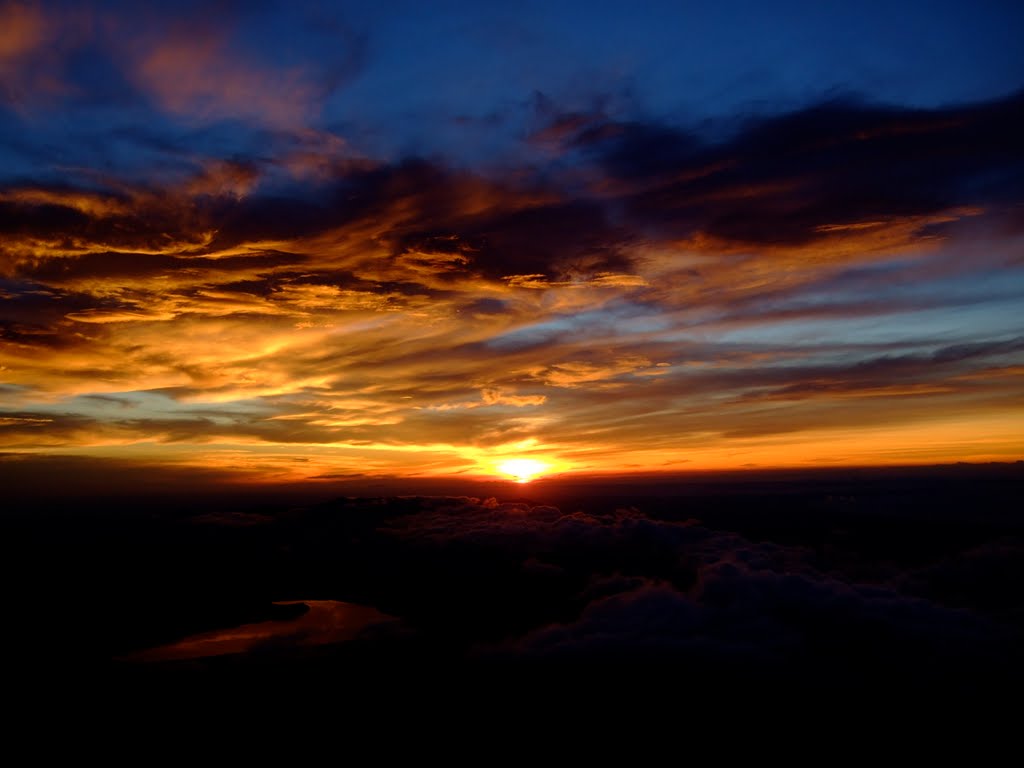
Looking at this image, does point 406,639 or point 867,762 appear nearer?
point 867,762

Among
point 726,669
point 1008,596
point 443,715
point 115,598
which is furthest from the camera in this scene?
point 115,598

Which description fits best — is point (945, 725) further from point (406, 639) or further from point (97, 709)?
point (97, 709)

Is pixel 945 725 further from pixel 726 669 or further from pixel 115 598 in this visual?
pixel 115 598

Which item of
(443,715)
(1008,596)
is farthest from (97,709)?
(1008,596)

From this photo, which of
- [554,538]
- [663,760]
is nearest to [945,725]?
[663,760]

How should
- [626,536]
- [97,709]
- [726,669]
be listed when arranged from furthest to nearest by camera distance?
[626,536] < [726,669] < [97,709]

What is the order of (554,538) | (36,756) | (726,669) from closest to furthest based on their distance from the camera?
(36,756), (726,669), (554,538)

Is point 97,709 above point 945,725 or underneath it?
above
